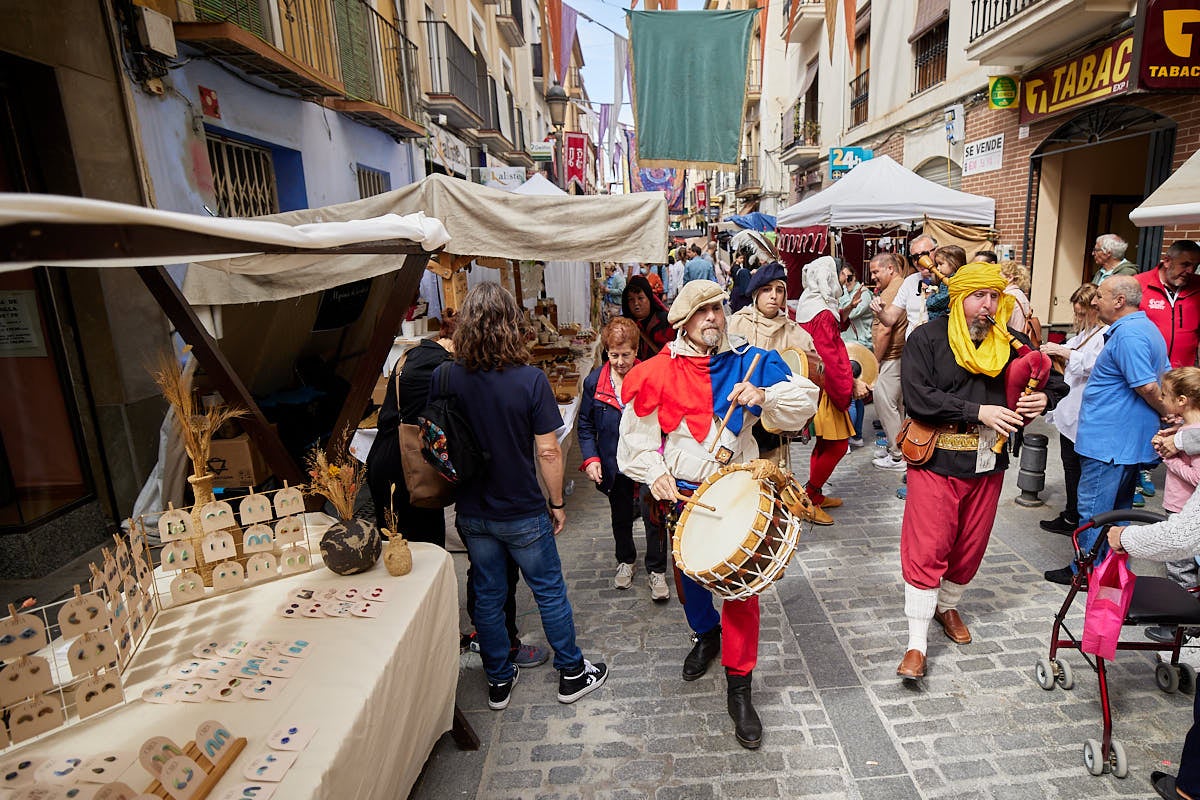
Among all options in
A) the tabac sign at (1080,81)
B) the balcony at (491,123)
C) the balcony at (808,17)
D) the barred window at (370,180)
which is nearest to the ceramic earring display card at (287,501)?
the barred window at (370,180)

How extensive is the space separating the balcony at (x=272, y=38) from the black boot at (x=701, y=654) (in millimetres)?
5956

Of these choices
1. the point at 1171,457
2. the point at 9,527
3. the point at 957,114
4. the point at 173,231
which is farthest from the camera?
the point at 957,114

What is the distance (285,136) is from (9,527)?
502 cm

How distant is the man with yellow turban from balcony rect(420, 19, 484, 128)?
1050 cm

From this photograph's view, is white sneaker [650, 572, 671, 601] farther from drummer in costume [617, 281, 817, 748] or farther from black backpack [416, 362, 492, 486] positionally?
black backpack [416, 362, 492, 486]

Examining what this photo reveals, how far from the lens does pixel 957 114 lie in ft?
37.1

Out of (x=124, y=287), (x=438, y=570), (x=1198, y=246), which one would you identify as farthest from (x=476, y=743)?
(x=1198, y=246)

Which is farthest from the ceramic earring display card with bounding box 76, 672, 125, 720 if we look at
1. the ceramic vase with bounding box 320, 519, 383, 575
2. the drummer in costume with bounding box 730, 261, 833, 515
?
the drummer in costume with bounding box 730, 261, 833, 515

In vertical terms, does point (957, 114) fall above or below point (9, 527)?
above

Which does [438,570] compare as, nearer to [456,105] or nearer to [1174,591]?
[1174,591]

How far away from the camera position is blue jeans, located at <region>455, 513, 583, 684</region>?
3.08 metres

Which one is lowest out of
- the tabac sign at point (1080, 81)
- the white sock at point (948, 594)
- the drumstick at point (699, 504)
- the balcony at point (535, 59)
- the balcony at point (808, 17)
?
the white sock at point (948, 594)

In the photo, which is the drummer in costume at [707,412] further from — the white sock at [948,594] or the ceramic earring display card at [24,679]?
the ceramic earring display card at [24,679]

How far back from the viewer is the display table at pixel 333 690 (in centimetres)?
174
